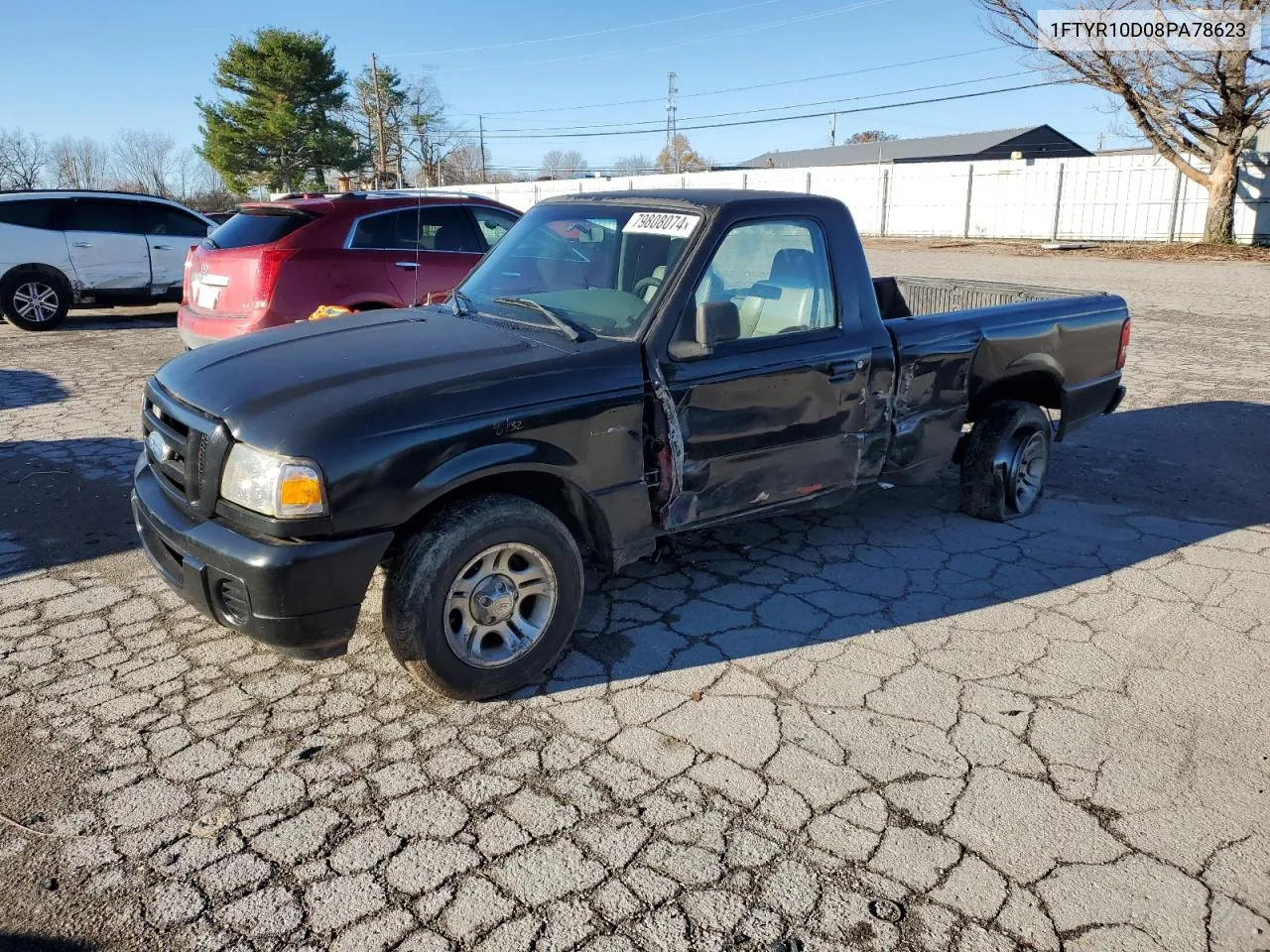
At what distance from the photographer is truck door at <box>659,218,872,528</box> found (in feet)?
13.3

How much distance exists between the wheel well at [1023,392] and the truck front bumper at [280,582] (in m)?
3.59

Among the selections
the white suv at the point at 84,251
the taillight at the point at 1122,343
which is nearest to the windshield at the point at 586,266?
the taillight at the point at 1122,343

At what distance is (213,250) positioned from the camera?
317 inches

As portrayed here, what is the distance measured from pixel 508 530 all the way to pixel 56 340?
1083cm

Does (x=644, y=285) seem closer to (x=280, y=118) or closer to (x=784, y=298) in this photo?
(x=784, y=298)

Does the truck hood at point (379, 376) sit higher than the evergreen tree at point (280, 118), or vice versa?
the evergreen tree at point (280, 118)

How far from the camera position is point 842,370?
4496mm

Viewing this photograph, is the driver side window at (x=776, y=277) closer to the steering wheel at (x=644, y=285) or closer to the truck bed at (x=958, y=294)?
the steering wheel at (x=644, y=285)

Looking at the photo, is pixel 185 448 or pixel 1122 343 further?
pixel 1122 343

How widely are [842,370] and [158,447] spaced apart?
294 cm

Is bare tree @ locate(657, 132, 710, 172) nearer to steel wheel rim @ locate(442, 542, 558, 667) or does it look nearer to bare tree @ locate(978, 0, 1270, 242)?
bare tree @ locate(978, 0, 1270, 242)

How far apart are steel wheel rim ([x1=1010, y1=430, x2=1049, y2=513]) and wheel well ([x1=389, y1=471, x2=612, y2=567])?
290 centimetres

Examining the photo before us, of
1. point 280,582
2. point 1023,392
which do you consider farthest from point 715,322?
point 1023,392

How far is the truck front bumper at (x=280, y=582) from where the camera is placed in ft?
10.2
